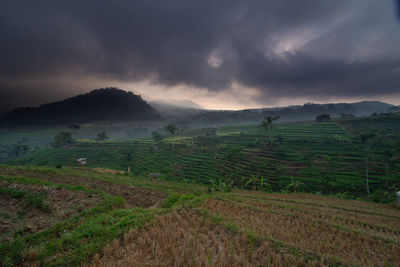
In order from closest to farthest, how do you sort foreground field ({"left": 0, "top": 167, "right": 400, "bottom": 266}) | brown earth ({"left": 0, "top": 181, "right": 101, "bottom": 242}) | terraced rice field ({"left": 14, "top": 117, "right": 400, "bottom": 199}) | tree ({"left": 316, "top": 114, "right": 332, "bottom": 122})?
1. foreground field ({"left": 0, "top": 167, "right": 400, "bottom": 266})
2. brown earth ({"left": 0, "top": 181, "right": 101, "bottom": 242})
3. terraced rice field ({"left": 14, "top": 117, "right": 400, "bottom": 199})
4. tree ({"left": 316, "top": 114, "right": 332, "bottom": 122})

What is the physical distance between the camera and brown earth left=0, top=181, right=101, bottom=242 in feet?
20.9

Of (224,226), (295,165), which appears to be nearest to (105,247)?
(224,226)

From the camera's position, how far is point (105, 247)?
5.02 m

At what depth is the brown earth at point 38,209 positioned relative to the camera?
6.37 meters

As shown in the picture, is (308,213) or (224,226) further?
(308,213)

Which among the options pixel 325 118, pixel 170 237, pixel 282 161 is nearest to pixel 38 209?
pixel 170 237

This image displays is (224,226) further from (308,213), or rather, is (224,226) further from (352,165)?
(352,165)

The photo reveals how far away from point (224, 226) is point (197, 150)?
167 ft

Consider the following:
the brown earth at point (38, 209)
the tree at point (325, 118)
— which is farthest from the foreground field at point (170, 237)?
the tree at point (325, 118)

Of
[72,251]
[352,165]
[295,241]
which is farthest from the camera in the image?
[352,165]

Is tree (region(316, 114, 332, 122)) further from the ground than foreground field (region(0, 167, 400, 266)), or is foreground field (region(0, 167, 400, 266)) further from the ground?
tree (region(316, 114, 332, 122))

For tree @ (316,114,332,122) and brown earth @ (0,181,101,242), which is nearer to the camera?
brown earth @ (0,181,101,242)

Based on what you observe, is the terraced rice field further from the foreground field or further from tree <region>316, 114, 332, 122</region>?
the foreground field

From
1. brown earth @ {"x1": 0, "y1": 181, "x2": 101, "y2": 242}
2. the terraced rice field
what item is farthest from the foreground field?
the terraced rice field
